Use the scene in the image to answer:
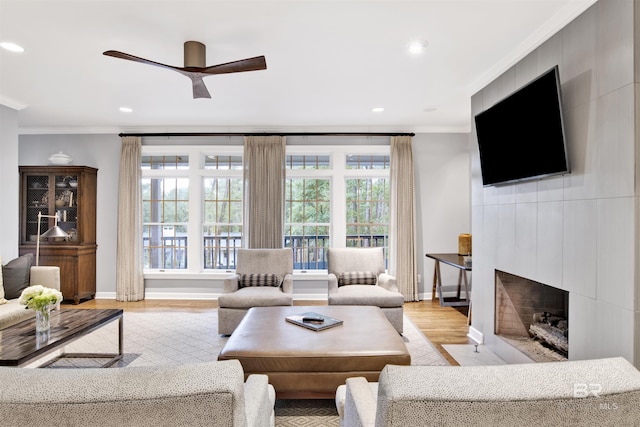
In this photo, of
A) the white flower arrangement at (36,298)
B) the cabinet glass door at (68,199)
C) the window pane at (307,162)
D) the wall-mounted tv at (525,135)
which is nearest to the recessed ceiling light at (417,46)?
the wall-mounted tv at (525,135)

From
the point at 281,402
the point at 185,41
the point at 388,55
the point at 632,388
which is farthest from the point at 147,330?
the point at 632,388

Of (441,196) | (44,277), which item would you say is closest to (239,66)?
(44,277)

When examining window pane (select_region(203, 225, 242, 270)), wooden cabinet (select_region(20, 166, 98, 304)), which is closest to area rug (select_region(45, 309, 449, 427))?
window pane (select_region(203, 225, 242, 270))

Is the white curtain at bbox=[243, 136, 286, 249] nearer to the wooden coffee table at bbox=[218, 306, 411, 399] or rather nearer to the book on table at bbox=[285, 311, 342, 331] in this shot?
the book on table at bbox=[285, 311, 342, 331]

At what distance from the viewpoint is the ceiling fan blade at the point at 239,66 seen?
253 cm

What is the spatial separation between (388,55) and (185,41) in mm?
1627

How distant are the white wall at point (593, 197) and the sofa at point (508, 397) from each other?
1234 millimetres

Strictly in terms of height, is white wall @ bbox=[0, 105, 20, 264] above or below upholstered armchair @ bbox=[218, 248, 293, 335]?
above

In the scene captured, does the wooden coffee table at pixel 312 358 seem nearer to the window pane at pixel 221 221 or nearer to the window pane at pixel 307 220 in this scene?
the window pane at pixel 307 220

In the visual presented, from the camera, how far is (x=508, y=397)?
0.93 meters

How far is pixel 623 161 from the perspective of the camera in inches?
75.9

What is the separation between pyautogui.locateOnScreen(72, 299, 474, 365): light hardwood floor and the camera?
3811mm

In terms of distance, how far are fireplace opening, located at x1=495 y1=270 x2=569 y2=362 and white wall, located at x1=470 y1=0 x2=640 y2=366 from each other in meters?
0.45

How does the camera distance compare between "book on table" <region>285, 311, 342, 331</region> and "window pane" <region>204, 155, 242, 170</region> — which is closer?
"book on table" <region>285, 311, 342, 331</region>
